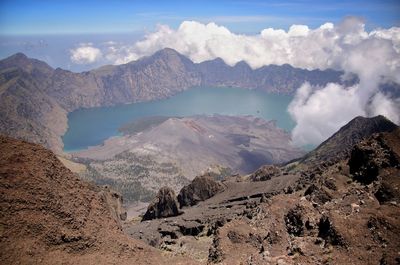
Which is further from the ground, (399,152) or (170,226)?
(399,152)

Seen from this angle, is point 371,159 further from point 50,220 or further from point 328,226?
point 50,220

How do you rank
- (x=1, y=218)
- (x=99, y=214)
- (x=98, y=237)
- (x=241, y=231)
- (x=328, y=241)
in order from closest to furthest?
(x=1, y=218) < (x=328, y=241) < (x=98, y=237) < (x=99, y=214) < (x=241, y=231)

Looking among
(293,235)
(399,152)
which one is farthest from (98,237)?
(399,152)

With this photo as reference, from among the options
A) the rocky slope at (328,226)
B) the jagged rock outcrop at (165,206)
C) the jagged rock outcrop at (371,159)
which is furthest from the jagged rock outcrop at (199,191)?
the jagged rock outcrop at (371,159)

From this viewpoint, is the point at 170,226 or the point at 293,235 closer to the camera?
the point at 293,235

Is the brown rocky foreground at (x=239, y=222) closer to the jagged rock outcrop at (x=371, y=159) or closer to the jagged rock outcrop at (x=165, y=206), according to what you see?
the jagged rock outcrop at (x=371, y=159)

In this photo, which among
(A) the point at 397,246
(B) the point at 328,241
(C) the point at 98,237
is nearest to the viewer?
(A) the point at 397,246

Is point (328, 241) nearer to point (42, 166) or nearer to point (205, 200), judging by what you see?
point (42, 166)

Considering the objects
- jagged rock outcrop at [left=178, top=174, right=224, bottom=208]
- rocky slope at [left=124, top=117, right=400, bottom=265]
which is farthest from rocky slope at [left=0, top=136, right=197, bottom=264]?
jagged rock outcrop at [left=178, top=174, right=224, bottom=208]

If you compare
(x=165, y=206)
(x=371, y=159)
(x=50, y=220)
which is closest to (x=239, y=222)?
(x=371, y=159)
